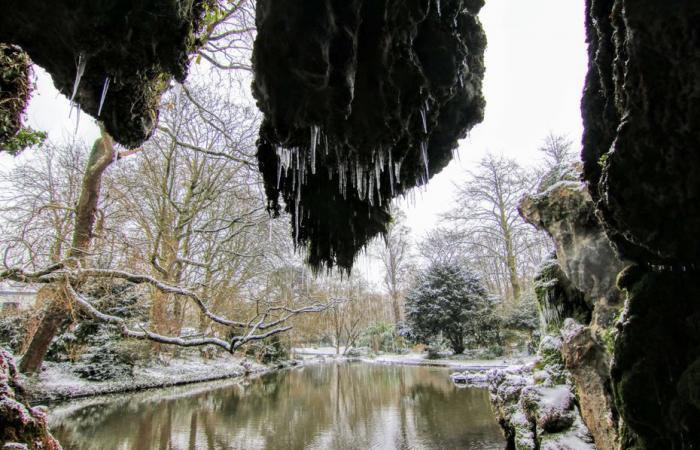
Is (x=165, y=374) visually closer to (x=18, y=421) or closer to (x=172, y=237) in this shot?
(x=172, y=237)

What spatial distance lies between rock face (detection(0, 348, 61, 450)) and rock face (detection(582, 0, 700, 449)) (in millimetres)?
5116

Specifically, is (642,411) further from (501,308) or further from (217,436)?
(501,308)

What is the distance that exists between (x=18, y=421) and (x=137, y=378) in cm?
1041

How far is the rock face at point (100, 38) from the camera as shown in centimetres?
253

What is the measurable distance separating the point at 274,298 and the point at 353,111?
1962 centimetres

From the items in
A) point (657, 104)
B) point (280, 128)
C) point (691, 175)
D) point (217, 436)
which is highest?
point (280, 128)

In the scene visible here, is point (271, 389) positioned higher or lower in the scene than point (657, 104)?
lower

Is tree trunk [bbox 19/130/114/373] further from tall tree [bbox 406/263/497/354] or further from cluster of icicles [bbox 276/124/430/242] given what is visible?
tall tree [bbox 406/263/497/354]

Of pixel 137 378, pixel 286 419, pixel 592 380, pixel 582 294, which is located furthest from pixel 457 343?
pixel 592 380

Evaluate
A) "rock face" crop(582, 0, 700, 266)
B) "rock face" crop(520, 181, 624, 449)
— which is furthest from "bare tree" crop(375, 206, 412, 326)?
"rock face" crop(582, 0, 700, 266)

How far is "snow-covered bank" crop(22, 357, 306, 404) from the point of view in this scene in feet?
32.2

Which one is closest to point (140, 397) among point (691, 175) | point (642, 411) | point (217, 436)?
point (217, 436)

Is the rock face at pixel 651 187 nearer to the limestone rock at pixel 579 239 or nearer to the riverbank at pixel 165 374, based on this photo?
the limestone rock at pixel 579 239

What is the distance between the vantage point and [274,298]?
2133 cm
